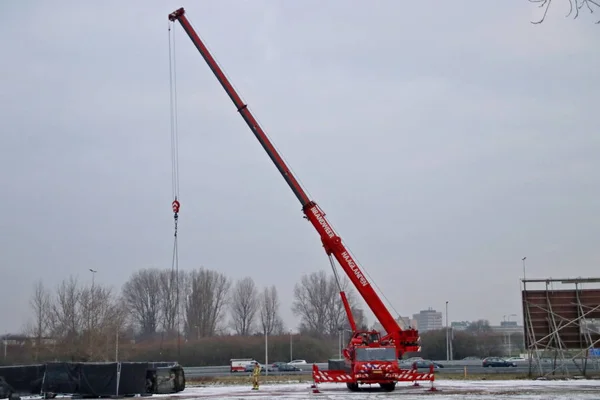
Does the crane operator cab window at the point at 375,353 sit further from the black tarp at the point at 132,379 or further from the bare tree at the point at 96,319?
the bare tree at the point at 96,319

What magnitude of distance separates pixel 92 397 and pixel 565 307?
3199 cm

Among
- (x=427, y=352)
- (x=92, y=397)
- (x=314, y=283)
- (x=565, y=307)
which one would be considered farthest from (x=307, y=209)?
(x=314, y=283)

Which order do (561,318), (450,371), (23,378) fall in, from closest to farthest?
(23,378), (561,318), (450,371)

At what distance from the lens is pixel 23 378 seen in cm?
3550

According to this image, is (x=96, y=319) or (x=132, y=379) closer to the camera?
(x=132, y=379)

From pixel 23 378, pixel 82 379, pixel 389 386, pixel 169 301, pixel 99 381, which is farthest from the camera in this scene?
pixel 169 301

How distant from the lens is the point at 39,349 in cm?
7381

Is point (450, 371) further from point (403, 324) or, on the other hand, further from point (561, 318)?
point (403, 324)

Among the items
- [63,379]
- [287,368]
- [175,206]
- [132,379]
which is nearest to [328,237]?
[175,206]

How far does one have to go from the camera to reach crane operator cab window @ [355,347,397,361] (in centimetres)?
3575

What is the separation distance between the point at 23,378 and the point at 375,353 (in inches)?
702

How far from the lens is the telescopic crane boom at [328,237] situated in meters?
36.5

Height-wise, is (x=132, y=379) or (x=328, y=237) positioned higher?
(x=328, y=237)

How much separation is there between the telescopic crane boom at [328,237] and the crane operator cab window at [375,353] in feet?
1.74
